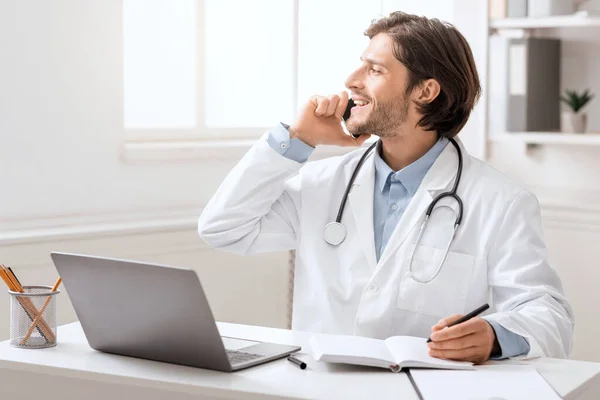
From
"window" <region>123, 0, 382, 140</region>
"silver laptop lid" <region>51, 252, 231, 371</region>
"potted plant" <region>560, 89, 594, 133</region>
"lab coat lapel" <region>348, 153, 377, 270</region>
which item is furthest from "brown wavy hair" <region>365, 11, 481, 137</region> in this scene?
"potted plant" <region>560, 89, 594, 133</region>

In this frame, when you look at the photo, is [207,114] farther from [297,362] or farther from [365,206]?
[297,362]

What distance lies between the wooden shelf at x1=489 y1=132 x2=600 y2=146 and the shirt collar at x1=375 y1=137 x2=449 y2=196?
1.34 m

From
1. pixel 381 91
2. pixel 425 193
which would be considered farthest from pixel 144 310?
pixel 381 91

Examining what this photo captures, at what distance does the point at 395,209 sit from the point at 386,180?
0.08 metres

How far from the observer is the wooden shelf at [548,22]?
11.5 ft

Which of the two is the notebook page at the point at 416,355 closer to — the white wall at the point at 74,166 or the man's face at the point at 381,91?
the man's face at the point at 381,91

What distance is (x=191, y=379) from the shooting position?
163 centimetres

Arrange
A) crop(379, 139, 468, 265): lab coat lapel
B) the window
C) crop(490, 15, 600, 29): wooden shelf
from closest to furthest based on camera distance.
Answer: crop(379, 139, 468, 265): lab coat lapel, the window, crop(490, 15, 600, 29): wooden shelf

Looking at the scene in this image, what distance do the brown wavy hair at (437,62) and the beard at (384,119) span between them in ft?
0.14

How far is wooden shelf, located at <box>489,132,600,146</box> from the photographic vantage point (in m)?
3.54

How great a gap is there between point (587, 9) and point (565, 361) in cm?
222

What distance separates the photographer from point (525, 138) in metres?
3.71

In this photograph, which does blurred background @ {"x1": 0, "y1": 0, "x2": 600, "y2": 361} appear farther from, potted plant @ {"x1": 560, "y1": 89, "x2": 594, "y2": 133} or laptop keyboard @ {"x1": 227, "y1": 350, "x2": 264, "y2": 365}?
laptop keyboard @ {"x1": 227, "y1": 350, "x2": 264, "y2": 365}

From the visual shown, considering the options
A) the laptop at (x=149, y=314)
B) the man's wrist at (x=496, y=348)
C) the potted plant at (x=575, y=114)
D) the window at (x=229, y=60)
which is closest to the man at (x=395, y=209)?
the man's wrist at (x=496, y=348)
